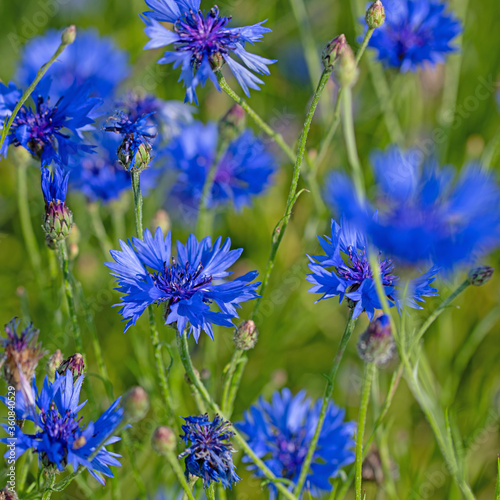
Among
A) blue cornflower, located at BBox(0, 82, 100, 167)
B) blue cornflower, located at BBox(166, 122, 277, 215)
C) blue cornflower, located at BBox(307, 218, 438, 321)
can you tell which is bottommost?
blue cornflower, located at BBox(307, 218, 438, 321)

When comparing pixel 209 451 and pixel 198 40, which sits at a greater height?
pixel 198 40

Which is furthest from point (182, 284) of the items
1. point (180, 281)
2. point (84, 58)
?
point (84, 58)

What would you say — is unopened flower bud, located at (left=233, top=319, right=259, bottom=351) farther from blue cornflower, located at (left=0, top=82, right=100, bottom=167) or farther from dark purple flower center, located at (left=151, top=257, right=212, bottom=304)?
blue cornflower, located at (left=0, top=82, right=100, bottom=167)

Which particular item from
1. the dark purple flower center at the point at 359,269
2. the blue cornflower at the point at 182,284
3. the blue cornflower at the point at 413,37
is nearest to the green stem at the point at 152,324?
the blue cornflower at the point at 182,284

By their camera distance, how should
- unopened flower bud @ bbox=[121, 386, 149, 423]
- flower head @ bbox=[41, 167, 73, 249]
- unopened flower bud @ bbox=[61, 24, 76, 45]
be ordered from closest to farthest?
1. unopened flower bud @ bbox=[121, 386, 149, 423]
2. unopened flower bud @ bbox=[61, 24, 76, 45]
3. flower head @ bbox=[41, 167, 73, 249]

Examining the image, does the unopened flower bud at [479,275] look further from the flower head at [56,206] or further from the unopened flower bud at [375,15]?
the flower head at [56,206]

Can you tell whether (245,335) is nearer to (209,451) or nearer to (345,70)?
(209,451)

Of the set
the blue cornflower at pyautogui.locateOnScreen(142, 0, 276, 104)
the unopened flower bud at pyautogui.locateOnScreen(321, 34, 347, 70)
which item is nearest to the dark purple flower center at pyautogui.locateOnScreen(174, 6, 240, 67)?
the blue cornflower at pyautogui.locateOnScreen(142, 0, 276, 104)
